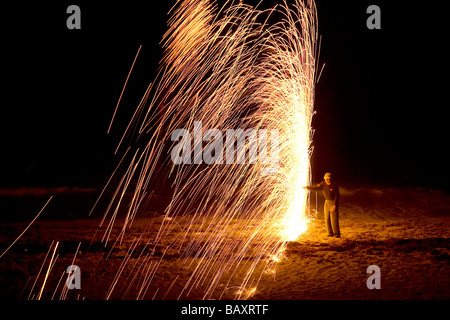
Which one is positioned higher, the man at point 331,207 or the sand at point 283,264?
the man at point 331,207

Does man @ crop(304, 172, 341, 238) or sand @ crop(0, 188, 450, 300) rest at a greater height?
man @ crop(304, 172, 341, 238)

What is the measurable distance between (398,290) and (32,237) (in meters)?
8.09

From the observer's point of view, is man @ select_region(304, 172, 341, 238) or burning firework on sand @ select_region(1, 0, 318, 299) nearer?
burning firework on sand @ select_region(1, 0, 318, 299)

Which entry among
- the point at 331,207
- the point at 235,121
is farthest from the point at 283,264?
the point at 235,121

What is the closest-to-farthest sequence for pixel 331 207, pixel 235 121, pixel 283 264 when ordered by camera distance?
pixel 283 264 → pixel 331 207 → pixel 235 121

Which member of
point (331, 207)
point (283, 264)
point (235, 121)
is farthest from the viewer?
point (235, 121)

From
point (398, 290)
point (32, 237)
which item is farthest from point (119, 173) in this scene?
point (398, 290)

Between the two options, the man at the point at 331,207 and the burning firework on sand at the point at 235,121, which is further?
the man at the point at 331,207

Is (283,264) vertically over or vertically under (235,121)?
under

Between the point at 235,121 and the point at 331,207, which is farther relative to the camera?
the point at 235,121

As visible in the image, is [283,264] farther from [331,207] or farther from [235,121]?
[235,121]

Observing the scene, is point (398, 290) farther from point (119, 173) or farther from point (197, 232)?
point (119, 173)

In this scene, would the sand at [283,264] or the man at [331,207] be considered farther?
the man at [331,207]

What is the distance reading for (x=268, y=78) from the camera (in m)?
10.4
